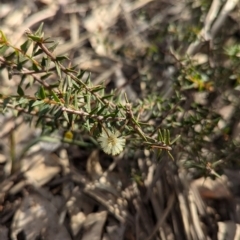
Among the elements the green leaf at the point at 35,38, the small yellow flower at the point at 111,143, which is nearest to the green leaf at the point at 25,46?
the green leaf at the point at 35,38

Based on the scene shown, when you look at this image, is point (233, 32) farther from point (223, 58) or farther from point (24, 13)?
point (24, 13)

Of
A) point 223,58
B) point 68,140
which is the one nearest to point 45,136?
point 68,140

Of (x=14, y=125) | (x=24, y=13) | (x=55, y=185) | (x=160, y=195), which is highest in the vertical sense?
(x=24, y=13)

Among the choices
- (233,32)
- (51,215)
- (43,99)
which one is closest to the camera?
(43,99)

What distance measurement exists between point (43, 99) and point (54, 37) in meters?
1.28

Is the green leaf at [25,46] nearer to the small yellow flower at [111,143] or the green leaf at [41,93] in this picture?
the green leaf at [41,93]

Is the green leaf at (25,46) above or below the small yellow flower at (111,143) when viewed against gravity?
above

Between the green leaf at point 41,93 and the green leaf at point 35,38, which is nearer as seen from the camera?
the green leaf at point 35,38

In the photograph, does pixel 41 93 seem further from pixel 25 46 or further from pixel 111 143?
pixel 111 143

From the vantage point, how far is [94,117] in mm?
1380

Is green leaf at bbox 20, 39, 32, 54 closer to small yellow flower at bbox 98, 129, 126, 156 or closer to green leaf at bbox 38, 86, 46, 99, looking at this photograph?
green leaf at bbox 38, 86, 46, 99

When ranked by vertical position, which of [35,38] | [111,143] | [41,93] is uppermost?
[35,38]

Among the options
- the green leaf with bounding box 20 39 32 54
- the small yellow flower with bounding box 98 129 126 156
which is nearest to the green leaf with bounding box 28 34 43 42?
the green leaf with bounding box 20 39 32 54

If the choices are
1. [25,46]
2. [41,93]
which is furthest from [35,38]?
[41,93]
